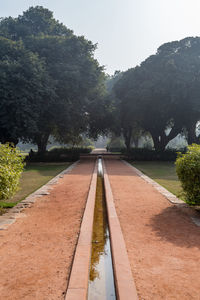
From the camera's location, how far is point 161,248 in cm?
362

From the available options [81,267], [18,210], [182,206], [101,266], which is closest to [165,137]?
[182,206]

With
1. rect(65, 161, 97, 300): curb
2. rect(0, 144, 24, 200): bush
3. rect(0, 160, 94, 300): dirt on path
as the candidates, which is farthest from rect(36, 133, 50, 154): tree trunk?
rect(65, 161, 97, 300): curb

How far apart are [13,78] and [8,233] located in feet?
47.9

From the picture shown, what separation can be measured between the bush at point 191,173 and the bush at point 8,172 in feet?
14.5

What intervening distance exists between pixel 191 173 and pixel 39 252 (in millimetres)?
4128

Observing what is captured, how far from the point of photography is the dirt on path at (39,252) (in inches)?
100

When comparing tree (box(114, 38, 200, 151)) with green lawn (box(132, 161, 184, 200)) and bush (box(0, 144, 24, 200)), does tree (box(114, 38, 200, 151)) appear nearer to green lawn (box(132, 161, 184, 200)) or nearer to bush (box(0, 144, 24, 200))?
green lawn (box(132, 161, 184, 200))

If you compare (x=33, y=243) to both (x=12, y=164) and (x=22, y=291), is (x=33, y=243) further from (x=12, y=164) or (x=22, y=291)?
(x=12, y=164)

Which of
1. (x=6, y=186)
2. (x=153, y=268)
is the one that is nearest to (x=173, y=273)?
(x=153, y=268)

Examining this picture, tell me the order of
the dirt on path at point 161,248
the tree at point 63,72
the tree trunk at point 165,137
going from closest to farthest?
the dirt on path at point 161,248
the tree at point 63,72
the tree trunk at point 165,137

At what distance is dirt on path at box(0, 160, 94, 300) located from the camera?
2541 mm

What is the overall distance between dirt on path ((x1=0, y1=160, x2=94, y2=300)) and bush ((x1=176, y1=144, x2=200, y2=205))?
282cm

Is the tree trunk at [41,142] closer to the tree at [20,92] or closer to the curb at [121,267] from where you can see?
the tree at [20,92]

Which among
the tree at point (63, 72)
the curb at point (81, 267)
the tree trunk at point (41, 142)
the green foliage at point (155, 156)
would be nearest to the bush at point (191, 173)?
the curb at point (81, 267)
